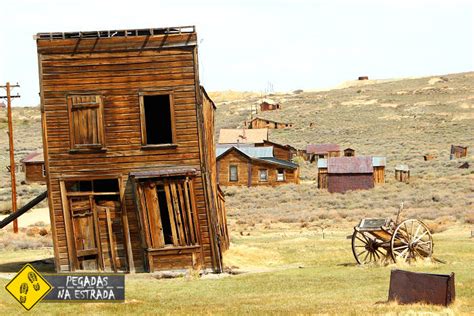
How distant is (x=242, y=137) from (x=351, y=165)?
62.5 ft

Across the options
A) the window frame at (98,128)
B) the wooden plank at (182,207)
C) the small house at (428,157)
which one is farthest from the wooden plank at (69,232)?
the small house at (428,157)

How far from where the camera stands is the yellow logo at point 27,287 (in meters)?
13.1

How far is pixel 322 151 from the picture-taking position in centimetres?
7869

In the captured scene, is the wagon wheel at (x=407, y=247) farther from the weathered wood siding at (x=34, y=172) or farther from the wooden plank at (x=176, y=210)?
the weathered wood siding at (x=34, y=172)

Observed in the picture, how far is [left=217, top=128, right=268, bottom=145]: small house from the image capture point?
72.2 m

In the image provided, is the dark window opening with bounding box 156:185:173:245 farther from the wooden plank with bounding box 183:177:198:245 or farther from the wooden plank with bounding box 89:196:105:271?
the wooden plank with bounding box 89:196:105:271

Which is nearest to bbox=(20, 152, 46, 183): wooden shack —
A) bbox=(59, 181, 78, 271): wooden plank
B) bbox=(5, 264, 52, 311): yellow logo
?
bbox=(59, 181, 78, 271): wooden plank

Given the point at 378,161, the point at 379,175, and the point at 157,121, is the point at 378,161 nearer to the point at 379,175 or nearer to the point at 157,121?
the point at 379,175

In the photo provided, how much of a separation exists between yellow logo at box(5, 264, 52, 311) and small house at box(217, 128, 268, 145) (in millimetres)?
56937

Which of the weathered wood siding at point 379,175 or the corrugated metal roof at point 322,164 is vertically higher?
the corrugated metal roof at point 322,164

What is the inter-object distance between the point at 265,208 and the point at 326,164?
35.5 feet

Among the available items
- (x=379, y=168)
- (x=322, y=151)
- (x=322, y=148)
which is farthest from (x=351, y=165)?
(x=322, y=148)

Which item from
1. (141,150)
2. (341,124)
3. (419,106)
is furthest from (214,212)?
(419,106)

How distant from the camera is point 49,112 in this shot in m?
23.9
